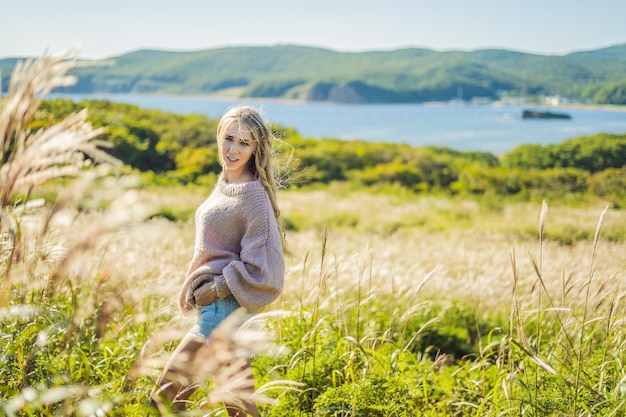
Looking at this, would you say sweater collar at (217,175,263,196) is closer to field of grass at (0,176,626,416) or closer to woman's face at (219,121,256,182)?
woman's face at (219,121,256,182)

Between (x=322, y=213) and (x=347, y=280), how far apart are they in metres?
13.6

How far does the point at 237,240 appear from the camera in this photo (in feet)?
8.93

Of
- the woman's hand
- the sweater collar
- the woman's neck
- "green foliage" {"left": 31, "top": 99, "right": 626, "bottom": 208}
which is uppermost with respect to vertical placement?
the woman's neck

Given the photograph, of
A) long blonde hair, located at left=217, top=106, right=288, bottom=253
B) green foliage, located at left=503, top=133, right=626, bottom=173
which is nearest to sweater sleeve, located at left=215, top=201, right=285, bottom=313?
long blonde hair, located at left=217, top=106, right=288, bottom=253

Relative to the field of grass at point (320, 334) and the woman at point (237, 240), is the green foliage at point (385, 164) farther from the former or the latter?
the woman at point (237, 240)

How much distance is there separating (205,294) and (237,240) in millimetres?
295

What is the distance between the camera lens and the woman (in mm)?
2564

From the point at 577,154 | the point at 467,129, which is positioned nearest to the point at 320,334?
the point at 577,154

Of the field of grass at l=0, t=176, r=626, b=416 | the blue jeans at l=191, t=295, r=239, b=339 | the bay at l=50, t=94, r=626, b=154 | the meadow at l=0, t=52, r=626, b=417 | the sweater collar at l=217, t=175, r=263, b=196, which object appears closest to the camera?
the meadow at l=0, t=52, r=626, b=417

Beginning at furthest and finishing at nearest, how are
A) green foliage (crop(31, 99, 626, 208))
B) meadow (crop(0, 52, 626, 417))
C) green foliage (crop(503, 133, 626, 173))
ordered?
green foliage (crop(503, 133, 626, 173)) → green foliage (crop(31, 99, 626, 208)) → meadow (crop(0, 52, 626, 417))

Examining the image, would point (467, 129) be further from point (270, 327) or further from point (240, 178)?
point (240, 178)

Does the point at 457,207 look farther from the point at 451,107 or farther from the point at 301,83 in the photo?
the point at 301,83

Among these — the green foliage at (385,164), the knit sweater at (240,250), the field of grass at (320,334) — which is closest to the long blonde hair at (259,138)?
the knit sweater at (240,250)

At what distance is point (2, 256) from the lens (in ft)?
6.12
